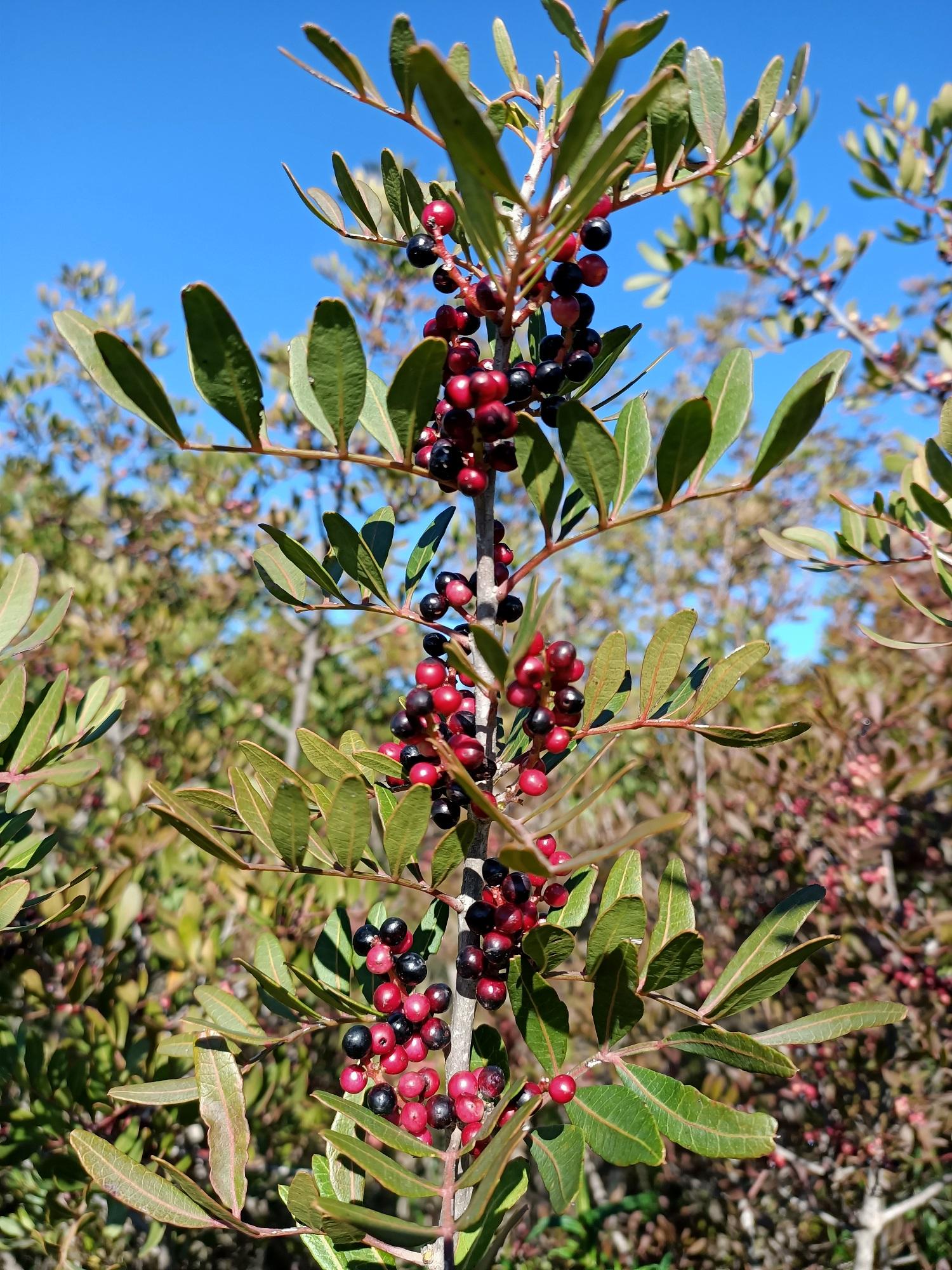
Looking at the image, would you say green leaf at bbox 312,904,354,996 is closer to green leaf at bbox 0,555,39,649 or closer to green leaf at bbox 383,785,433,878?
green leaf at bbox 383,785,433,878

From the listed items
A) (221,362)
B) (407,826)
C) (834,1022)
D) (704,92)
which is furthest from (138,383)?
(834,1022)

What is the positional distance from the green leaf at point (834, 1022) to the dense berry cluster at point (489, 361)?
2.37 feet

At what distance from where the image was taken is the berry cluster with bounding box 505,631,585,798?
89 centimetres

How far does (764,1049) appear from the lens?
2.53 feet

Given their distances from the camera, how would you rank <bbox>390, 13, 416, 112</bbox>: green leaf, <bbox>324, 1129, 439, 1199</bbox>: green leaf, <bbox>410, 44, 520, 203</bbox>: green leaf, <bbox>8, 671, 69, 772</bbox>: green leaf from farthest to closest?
<bbox>8, 671, 69, 772</bbox>: green leaf, <bbox>390, 13, 416, 112</bbox>: green leaf, <bbox>324, 1129, 439, 1199</bbox>: green leaf, <bbox>410, 44, 520, 203</bbox>: green leaf

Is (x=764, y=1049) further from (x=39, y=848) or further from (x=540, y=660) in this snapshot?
(x=39, y=848)

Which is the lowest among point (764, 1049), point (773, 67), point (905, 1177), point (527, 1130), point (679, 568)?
point (905, 1177)

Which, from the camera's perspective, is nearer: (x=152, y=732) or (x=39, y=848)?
(x=39, y=848)

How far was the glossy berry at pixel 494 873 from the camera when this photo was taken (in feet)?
3.01

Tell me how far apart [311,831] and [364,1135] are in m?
0.47

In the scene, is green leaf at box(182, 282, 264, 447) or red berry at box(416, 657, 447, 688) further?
red berry at box(416, 657, 447, 688)

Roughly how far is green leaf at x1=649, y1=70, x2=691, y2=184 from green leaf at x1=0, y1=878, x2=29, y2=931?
1.24 m

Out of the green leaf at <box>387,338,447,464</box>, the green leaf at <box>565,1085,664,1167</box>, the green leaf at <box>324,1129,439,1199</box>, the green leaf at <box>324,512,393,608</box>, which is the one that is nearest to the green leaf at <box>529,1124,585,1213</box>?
the green leaf at <box>565,1085,664,1167</box>

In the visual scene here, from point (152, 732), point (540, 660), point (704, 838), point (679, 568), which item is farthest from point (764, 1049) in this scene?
point (679, 568)
